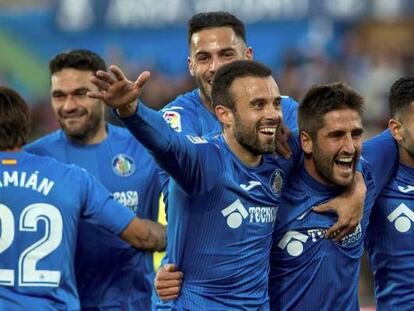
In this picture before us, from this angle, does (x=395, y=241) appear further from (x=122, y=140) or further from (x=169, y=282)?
(x=122, y=140)

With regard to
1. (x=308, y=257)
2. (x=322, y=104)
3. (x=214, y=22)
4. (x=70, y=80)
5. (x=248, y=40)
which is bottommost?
(x=308, y=257)

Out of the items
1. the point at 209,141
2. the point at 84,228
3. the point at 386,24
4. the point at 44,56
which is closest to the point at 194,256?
the point at 209,141

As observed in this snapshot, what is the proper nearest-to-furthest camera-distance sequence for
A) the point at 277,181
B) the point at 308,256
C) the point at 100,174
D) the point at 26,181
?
the point at 277,181 → the point at 308,256 → the point at 26,181 → the point at 100,174

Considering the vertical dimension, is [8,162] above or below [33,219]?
above

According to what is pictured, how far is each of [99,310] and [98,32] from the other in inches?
437

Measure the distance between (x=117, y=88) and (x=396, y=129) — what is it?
228 centimetres

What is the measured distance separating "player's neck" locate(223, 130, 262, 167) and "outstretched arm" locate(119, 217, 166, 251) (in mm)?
1241

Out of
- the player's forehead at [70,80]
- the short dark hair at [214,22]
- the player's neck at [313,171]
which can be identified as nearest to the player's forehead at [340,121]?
the player's neck at [313,171]

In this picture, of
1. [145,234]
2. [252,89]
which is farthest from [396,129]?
[145,234]

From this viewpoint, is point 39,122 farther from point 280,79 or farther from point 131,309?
point 131,309

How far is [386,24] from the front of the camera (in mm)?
17750

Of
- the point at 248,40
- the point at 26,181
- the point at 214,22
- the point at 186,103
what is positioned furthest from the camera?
the point at 248,40

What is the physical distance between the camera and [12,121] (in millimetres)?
6723

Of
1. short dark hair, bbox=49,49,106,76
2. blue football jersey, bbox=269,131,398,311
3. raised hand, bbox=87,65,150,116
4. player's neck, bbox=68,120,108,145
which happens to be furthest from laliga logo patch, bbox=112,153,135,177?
raised hand, bbox=87,65,150,116
